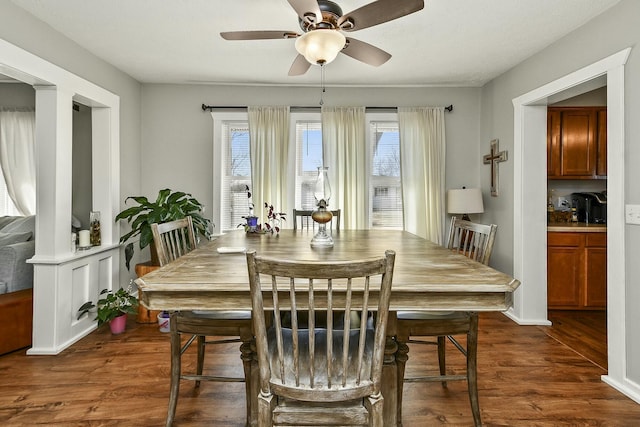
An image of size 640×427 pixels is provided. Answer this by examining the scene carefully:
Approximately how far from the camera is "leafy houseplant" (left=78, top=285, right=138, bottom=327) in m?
3.05

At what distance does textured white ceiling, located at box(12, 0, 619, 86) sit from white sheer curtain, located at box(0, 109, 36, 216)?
4.17 ft

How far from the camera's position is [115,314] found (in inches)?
123

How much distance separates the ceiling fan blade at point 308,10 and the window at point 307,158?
7.54 ft

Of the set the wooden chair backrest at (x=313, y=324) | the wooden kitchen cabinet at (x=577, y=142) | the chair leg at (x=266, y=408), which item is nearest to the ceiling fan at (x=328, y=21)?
the wooden chair backrest at (x=313, y=324)

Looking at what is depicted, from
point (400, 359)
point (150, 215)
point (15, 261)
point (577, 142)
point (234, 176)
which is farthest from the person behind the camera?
point (234, 176)

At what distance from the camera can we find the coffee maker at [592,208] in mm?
4055

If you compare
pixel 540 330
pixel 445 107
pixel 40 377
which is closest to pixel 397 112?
pixel 445 107

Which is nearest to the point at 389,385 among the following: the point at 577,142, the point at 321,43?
the point at 321,43

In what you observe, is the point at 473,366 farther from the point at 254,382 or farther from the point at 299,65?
the point at 299,65

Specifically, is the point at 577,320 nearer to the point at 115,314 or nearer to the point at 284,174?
the point at 284,174

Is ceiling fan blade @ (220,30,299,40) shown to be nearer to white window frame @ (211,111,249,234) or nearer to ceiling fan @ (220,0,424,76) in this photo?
ceiling fan @ (220,0,424,76)

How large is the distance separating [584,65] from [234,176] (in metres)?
3.39

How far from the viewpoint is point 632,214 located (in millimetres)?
2229

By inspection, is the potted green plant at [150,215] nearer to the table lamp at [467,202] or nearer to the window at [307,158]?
the window at [307,158]
